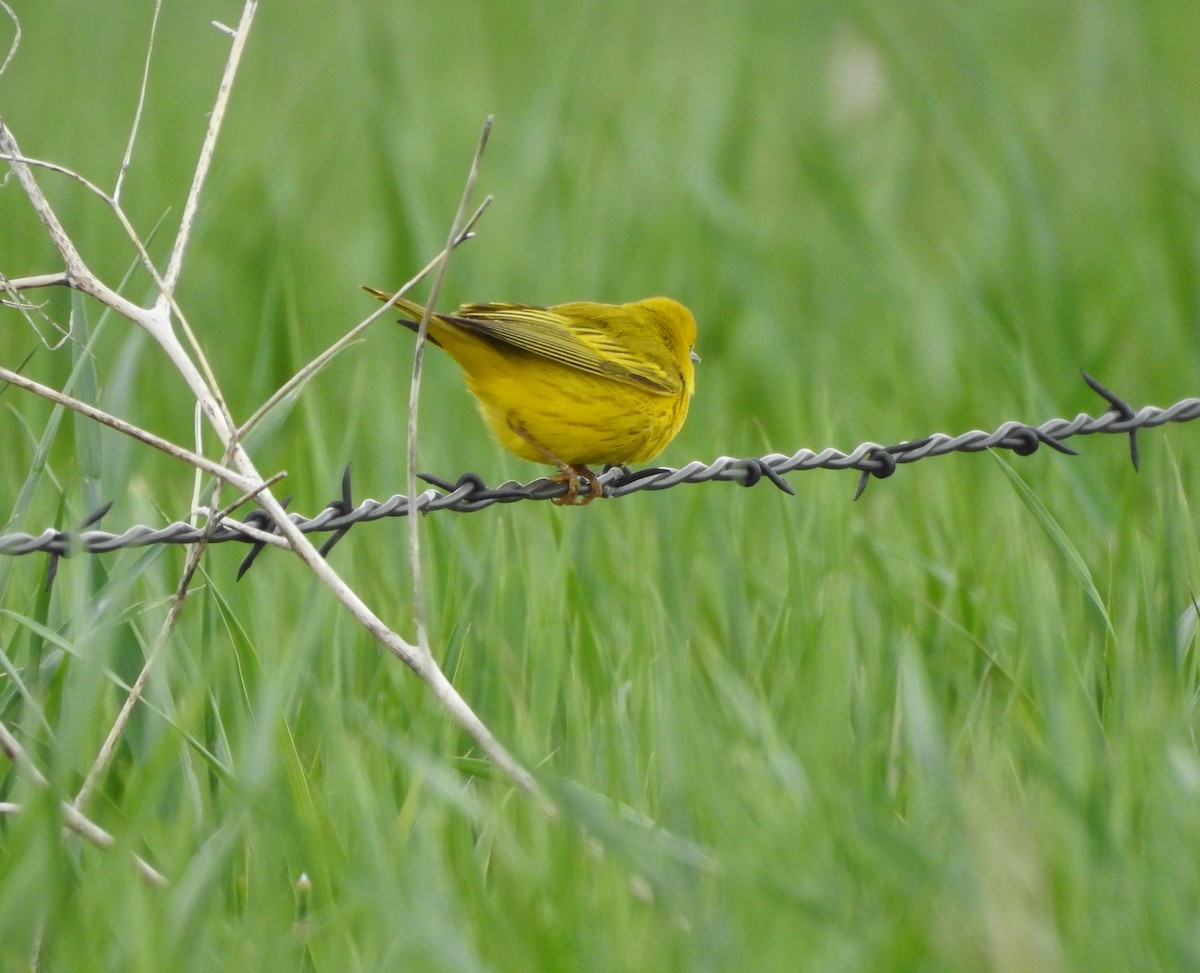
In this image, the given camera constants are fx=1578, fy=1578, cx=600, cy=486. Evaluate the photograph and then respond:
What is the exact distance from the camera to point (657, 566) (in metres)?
4.67

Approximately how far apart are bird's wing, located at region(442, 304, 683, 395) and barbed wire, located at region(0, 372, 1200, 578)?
298 mm

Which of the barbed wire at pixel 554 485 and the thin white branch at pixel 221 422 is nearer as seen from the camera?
the thin white branch at pixel 221 422

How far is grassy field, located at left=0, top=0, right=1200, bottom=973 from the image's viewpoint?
8.11ft

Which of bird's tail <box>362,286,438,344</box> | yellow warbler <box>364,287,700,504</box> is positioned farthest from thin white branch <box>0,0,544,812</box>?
yellow warbler <box>364,287,700,504</box>

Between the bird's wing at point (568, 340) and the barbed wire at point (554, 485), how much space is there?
0.30 m

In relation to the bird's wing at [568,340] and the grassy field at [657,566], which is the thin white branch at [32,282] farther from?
the bird's wing at [568,340]

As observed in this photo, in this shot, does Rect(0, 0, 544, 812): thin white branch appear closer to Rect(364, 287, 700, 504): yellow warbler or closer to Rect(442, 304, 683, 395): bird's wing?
Rect(442, 304, 683, 395): bird's wing

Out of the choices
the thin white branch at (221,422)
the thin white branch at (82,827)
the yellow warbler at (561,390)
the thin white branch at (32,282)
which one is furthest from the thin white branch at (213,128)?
the yellow warbler at (561,390)

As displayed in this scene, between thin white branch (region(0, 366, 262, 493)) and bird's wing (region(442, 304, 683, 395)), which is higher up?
bird's wing (region(442, 304, 683, 395))

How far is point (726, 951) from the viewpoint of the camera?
229cm

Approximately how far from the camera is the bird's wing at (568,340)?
13.6ft

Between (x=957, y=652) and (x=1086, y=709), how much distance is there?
0.80m

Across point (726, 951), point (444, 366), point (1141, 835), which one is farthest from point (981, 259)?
point (726, 951)

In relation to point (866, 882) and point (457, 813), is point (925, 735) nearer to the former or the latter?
point (866, 882)
